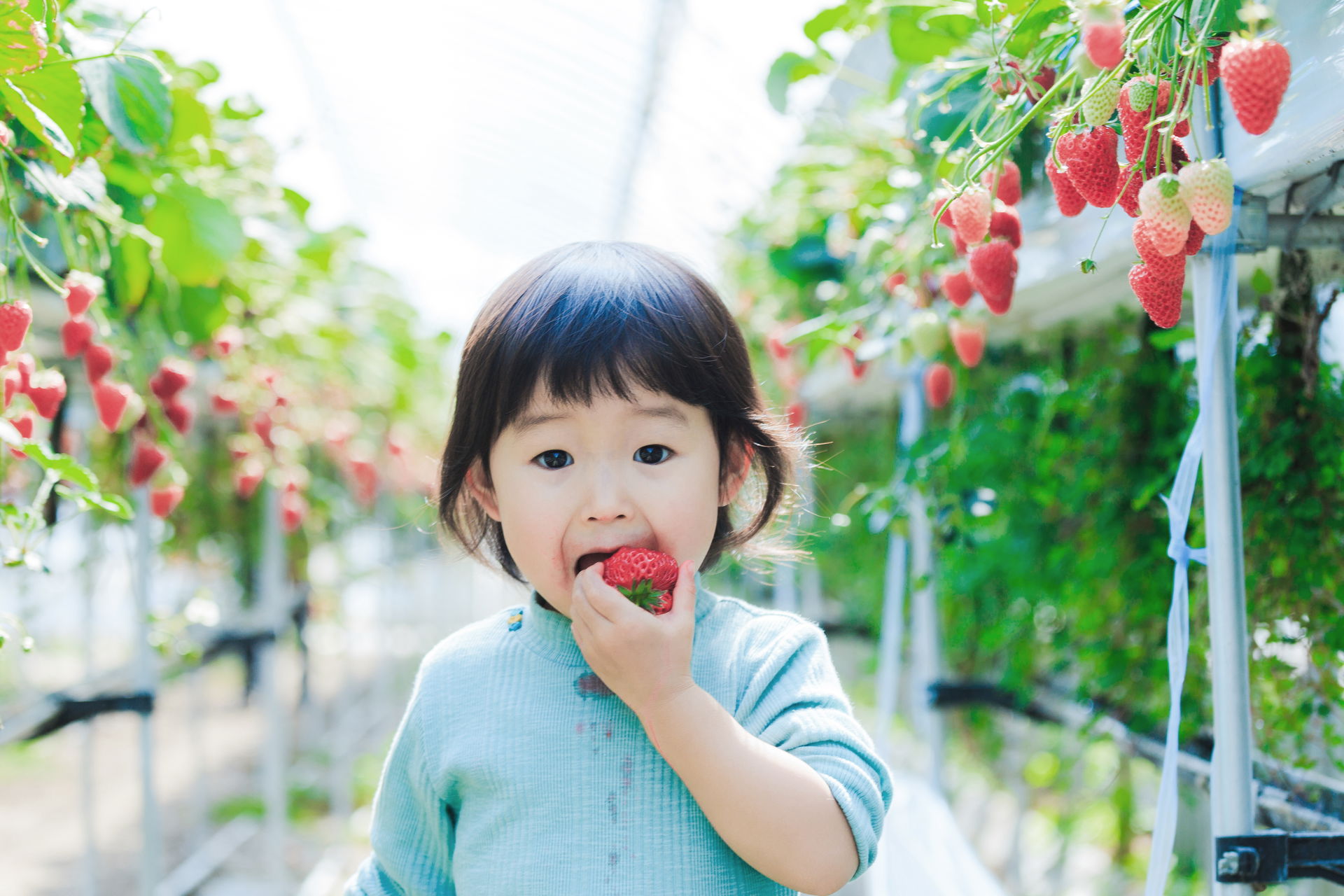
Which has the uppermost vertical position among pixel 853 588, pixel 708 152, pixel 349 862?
pixel 708 152

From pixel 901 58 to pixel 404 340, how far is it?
9.61 ft

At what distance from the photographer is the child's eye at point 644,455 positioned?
856 mm

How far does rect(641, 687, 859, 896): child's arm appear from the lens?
75 cm

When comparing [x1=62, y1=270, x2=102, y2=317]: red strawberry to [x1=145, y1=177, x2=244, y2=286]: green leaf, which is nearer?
[x1=62, y1=270, x2=102, y2=317]: red strawberry

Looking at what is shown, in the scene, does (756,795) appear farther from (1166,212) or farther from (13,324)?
(13,324)

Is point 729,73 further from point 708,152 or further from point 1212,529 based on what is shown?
point 1212,529

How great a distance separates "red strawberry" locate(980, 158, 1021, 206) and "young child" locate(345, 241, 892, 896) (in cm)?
28

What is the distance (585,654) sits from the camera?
804mm

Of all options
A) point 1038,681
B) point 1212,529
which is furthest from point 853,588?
point 1212,529

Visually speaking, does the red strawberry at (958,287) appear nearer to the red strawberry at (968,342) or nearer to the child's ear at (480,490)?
the red strawberry at (968,342)

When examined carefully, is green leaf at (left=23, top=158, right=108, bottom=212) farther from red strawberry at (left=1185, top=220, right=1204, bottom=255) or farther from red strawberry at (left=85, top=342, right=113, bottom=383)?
red strawberry at (left=1185, top=220, right=1204, bottom=255)

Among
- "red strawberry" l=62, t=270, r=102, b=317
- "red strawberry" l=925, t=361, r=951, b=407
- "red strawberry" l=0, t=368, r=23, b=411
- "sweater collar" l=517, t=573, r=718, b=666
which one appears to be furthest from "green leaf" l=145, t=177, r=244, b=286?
"red strawberry" l=925, t=361, r=951, b=407

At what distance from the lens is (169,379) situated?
159cm

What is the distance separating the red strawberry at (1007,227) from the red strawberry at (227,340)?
1.51 meters
